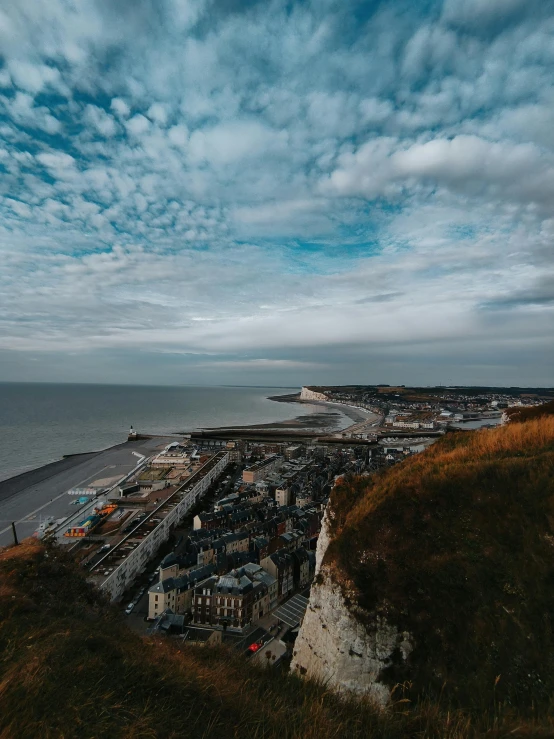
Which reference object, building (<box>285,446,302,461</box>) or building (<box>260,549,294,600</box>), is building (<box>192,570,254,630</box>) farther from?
building (<box>285,446,302,461</box>)

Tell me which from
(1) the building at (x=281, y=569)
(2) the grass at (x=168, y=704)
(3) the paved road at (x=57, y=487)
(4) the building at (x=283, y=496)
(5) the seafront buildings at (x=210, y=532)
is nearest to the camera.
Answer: (2) the grass at (x=168, y=704)

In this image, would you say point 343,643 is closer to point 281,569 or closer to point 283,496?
point 281,569

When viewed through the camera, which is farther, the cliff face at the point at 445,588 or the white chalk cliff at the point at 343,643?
the white chalk cliff at the point at 343,643

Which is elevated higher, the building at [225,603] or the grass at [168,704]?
the grass at [168,704]

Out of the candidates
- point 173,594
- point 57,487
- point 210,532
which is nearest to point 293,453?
point 57,487

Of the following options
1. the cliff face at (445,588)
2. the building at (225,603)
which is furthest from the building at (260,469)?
the cliff face at (445,588)

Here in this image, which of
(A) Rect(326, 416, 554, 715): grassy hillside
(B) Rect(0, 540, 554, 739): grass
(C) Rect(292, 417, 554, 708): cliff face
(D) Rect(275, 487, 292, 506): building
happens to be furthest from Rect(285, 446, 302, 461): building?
(B) Rect(0, 540, 554, 739): grass

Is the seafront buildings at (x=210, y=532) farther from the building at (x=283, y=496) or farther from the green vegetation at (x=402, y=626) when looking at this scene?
the green vegetation at (x=402, y=626)
